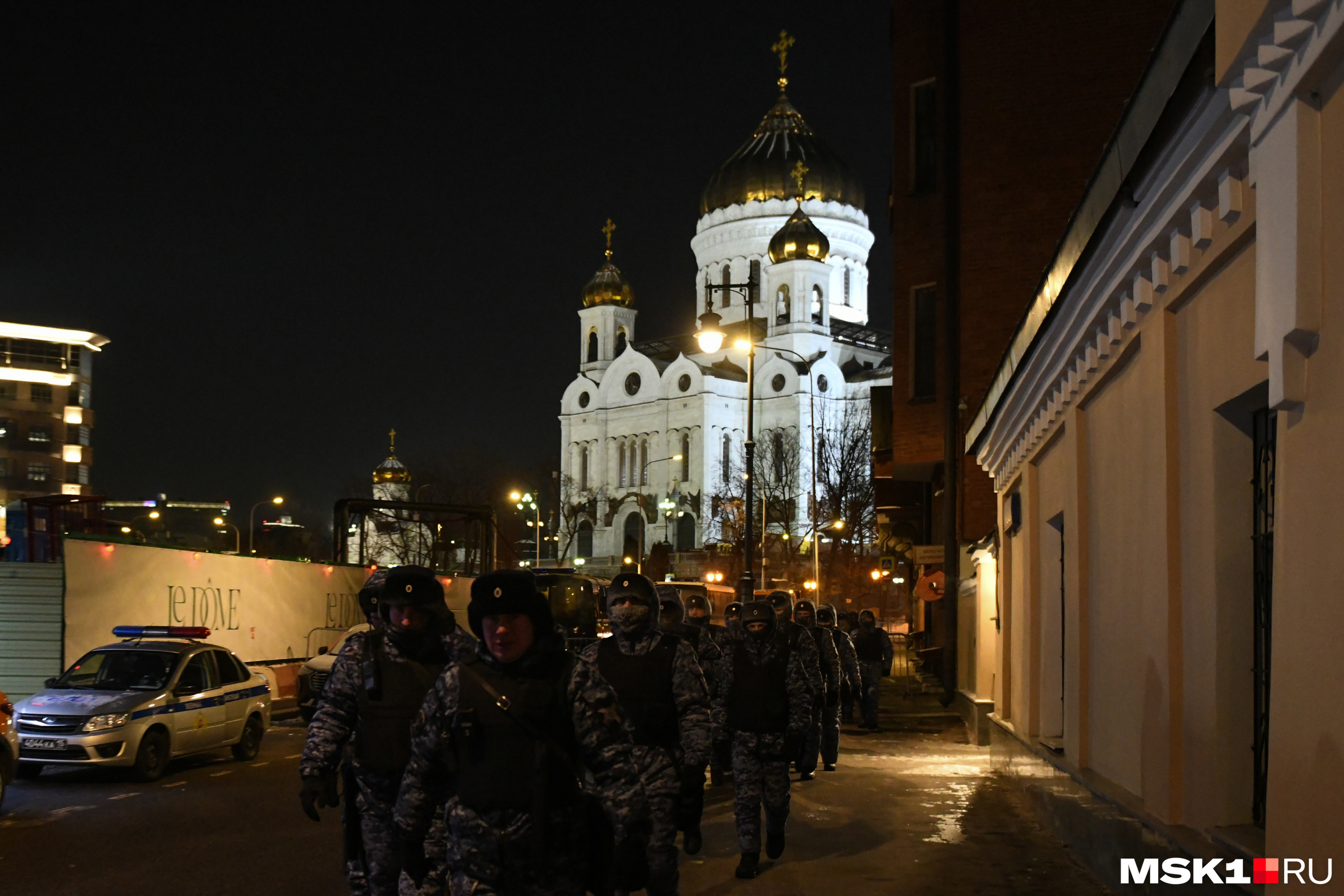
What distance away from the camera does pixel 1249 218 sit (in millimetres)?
6293

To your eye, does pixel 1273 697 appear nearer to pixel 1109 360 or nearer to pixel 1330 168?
pixel 1330 168

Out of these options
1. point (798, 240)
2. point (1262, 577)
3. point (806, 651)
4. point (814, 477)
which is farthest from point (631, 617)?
point (798, 240)

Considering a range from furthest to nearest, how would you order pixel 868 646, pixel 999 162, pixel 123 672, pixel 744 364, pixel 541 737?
pixel 744 364 → pixel 868 646 → pixel 999 162 → pixel 123 672 → pixel 541 737

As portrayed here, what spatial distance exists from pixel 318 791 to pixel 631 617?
2.11 m

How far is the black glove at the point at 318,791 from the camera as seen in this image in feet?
23.9

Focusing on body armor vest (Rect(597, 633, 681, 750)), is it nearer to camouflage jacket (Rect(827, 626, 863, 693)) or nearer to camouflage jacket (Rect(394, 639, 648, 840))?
camouflage jacket (Rect(394, 639, 648, 840))

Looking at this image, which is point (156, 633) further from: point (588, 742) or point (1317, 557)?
point (1317, 557)

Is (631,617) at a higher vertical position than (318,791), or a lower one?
higher

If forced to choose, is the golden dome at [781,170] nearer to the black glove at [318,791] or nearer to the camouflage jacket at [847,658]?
the camouflage jacket at [847,658]

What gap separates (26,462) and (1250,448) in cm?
10936

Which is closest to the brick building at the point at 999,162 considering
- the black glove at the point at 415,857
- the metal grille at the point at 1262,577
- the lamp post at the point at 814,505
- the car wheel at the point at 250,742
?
the lamp post at the point at 814,505

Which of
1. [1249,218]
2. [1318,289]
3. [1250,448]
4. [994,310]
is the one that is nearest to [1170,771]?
[1250,448]

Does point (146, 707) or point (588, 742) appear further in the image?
point (146, 707)

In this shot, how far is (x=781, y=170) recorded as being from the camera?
10300cm
